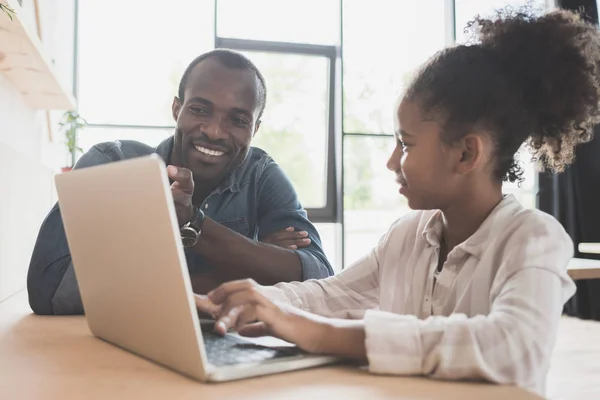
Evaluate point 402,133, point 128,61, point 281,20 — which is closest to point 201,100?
point 402,133

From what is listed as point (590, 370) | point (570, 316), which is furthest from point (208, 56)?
point (570, 316)

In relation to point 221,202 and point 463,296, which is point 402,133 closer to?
point 463,296

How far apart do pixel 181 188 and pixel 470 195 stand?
0.53 metres

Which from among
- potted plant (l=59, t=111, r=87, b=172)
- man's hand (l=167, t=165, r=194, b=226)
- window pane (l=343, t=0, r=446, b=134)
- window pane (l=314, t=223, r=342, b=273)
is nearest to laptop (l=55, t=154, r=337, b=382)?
man's hand (l=167, t=165, r=194, b=226)

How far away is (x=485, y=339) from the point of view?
64cm

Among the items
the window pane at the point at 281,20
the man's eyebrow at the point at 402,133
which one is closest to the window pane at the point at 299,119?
the window pane at the point at 281,20

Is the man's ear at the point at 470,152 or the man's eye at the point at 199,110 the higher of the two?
the man's eye at the point at 199,110

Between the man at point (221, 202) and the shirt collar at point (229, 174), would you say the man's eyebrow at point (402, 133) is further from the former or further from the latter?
the shirt collar at point (229, 174)

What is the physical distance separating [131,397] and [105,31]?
3857mm

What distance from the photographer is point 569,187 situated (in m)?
4.36

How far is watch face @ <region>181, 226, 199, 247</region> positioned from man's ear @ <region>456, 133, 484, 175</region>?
0.58m

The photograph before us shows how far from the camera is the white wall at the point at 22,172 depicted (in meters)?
1.60

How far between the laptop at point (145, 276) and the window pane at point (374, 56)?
362 cm

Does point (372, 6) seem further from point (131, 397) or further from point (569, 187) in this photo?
point (131, 397)
